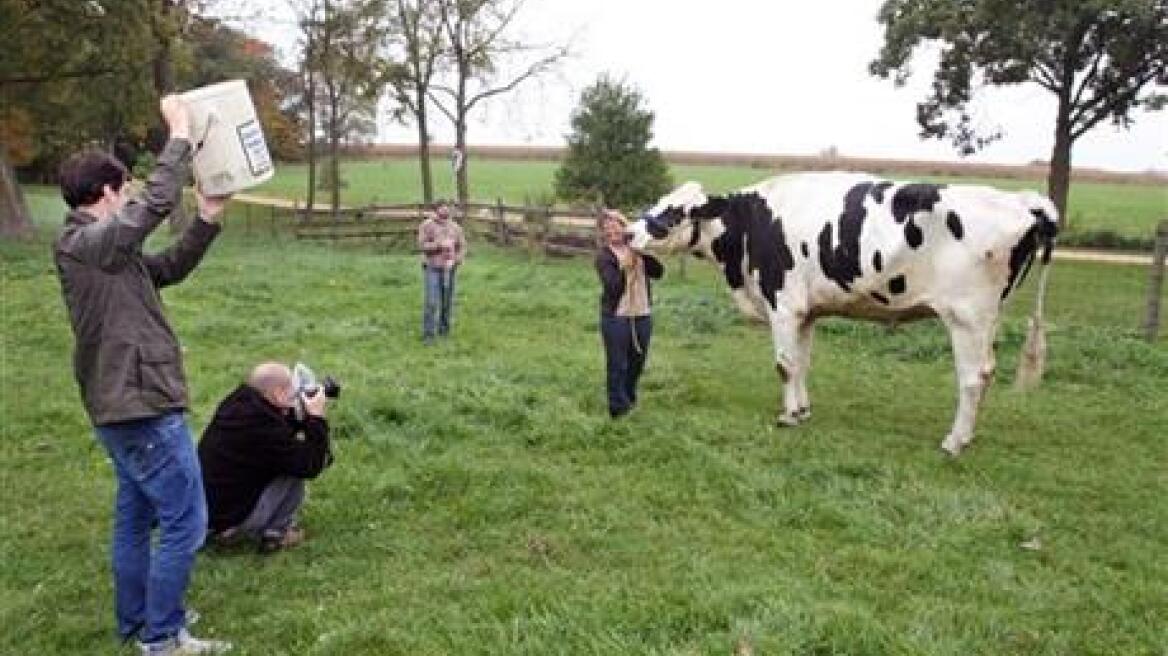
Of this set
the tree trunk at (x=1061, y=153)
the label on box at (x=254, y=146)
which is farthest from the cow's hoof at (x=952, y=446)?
the tree trunk at (x=1061, y=153)

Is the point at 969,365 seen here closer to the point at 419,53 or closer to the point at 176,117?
the point at 176,117

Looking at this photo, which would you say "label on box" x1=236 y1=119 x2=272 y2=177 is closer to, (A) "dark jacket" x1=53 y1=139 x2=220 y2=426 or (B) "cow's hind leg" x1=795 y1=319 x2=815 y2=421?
(A) "dark jacket" x1=53 y1=139 x2=220 y2=426

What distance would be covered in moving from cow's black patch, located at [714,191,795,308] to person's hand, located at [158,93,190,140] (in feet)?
17.9

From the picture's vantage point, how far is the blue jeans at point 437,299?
13281 millimetres

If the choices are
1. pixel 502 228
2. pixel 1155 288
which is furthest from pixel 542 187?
pixel 1155 288

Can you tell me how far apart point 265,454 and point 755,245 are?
463 centimetres

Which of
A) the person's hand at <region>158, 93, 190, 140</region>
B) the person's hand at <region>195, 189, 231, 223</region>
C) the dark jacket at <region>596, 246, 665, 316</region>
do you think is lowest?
the dark jacket at <region>596, 246, 665, 316</region>

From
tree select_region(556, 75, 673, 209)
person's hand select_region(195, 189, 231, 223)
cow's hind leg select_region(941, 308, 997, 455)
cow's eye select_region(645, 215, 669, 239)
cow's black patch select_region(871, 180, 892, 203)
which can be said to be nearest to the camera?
person's hand select_region(195, 189, 231, 223)

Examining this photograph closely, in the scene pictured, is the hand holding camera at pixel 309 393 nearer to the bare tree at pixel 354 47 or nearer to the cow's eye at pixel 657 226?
the cow's eye at pixel 657 226

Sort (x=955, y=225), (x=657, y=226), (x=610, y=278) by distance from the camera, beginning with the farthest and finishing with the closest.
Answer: (x=657, y=226), (x=610, y=278), (x=955, y=225)

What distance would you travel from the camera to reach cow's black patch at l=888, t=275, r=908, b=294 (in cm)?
825

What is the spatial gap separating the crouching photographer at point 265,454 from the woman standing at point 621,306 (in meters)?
3.22

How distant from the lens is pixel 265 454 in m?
5.80

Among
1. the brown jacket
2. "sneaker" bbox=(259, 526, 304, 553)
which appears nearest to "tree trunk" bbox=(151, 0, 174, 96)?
the brown jacket
